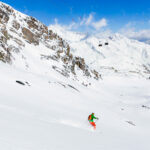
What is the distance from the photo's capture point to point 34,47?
48.3 metres

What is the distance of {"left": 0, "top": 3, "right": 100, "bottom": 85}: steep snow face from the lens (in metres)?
36.9

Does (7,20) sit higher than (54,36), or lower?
lower

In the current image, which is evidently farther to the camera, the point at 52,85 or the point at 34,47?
A: the point at 34,47

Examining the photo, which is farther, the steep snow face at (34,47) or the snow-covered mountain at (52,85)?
the steep snow face at (34,47)

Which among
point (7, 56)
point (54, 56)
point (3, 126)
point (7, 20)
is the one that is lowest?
point (3, 126)

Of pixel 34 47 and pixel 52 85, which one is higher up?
pixel 34 47

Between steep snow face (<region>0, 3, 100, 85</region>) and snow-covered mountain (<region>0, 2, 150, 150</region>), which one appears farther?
steep snow face (<region>0, 3, 100, 85</region>)

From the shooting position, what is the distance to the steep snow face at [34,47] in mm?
36938

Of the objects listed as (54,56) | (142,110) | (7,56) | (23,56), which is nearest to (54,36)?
(54,56)

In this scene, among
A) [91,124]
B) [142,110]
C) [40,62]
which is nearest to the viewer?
[91,124]

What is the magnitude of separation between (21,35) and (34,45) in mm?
5099

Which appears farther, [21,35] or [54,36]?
[54,36]

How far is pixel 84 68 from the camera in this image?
6297 centimetres

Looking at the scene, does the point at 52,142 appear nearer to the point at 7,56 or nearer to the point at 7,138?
the point at 7,138
